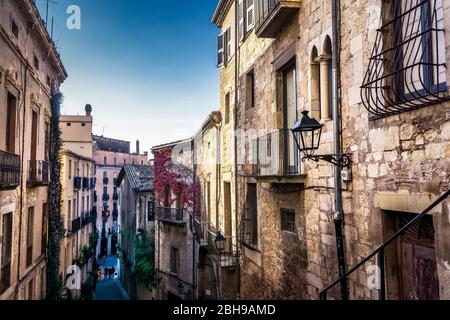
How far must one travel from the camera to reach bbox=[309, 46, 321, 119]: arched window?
6.41 meters

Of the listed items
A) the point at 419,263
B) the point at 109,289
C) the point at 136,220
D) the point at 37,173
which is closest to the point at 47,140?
the point at 37,173

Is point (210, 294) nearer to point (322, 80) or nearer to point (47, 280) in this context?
point (47, 280)

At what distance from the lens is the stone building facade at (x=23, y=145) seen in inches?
350

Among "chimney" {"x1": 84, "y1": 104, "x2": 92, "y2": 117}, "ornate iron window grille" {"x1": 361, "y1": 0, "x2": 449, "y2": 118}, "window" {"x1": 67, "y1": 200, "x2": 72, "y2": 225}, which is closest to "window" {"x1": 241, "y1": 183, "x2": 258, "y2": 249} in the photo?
"ornate iron window grille" {"x1": 361, "y1": 0, "x2": 449, "y2": 118}

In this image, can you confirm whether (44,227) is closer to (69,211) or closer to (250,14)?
(69,211)

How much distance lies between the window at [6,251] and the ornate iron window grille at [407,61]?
27.8 feet

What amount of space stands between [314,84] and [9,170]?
22.1 feet

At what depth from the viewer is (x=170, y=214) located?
742 inches

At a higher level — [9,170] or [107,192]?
[9,170]

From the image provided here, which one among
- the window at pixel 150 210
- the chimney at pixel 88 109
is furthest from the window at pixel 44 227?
the chimney at pixel 88 109

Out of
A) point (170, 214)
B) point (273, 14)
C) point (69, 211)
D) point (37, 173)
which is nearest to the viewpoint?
point (273, 14)

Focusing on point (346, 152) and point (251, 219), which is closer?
point (346, 152)

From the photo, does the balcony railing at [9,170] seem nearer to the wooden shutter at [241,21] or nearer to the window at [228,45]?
the wooden shutter at [241,21]

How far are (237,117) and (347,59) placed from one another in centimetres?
598
